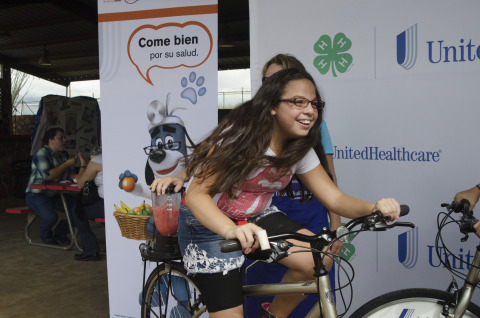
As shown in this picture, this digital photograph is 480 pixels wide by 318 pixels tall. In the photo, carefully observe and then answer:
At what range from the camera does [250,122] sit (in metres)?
1.78

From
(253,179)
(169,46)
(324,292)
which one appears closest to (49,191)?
(169,46)

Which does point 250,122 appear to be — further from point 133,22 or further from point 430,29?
point 133,22

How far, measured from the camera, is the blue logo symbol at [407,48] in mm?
2668

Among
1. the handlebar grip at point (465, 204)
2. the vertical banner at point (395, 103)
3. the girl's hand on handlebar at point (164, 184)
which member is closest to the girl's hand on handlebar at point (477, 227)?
the handlebar grip at point (465, 204)

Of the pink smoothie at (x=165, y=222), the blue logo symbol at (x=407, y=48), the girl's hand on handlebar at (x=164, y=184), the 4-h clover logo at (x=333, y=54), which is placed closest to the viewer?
the girl's hand on handlebar at (x=164, y=184)

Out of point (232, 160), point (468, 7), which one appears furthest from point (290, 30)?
point (232, 160)

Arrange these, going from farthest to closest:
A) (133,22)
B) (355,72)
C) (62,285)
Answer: (62,285)
(133,22)
(355,72)

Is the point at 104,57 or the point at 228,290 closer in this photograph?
the point at 228,290

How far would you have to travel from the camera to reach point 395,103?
273 centimetres

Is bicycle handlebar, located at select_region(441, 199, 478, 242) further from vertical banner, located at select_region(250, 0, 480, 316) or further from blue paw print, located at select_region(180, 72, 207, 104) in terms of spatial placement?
blue paw print, located at select_region(180, 72, 207, 104)

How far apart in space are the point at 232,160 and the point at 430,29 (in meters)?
1.57

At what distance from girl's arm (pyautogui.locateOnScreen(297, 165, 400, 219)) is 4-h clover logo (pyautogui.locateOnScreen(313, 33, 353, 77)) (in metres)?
1.09

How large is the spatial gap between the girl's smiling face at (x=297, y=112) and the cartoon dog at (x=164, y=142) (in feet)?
4.11

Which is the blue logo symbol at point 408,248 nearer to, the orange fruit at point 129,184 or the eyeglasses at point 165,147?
the eyeglasses at point 165,147
